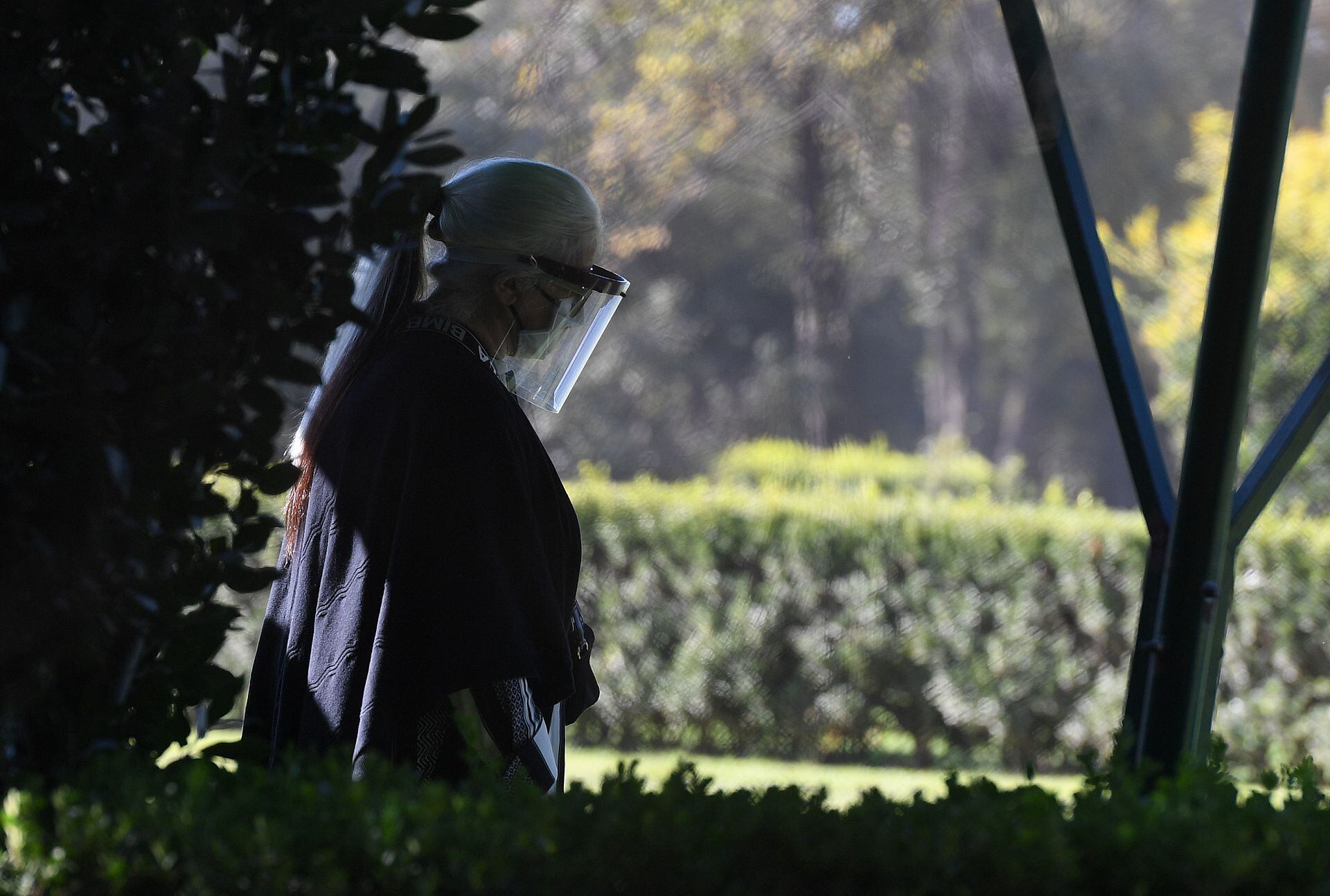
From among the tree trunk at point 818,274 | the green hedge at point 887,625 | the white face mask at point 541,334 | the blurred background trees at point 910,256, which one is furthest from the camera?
the tree trunk at point 818,274

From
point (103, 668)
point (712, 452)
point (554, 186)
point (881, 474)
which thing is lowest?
point (103, 668)

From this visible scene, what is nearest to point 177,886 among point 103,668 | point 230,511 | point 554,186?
point 103,668

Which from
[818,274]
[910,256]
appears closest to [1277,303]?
[818,274]

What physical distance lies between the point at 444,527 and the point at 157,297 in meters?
0.80

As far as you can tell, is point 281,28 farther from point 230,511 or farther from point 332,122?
point 230,511

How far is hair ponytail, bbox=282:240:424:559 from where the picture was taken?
262 cm

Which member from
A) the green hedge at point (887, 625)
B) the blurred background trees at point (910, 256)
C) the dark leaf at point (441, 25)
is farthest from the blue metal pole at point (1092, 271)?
the blurred background trees at point (910, 256)

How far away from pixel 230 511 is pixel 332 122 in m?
0.52

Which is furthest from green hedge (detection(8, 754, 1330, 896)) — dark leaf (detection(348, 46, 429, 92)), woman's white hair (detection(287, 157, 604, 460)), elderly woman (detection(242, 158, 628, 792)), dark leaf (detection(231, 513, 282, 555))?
woman's white hair (detection(287, 157, 604, 460))

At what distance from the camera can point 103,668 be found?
5.33 feet

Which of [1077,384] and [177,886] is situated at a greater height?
[1077,384]

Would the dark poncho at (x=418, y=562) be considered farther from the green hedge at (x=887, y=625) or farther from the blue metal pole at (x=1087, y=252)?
the green hedge at (x=887, y=625)

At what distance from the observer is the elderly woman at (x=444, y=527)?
7.54 ft

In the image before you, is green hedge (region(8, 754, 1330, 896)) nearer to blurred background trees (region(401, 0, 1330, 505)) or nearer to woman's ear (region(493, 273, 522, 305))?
woman's ear (region(493, 273, 522, 305))
